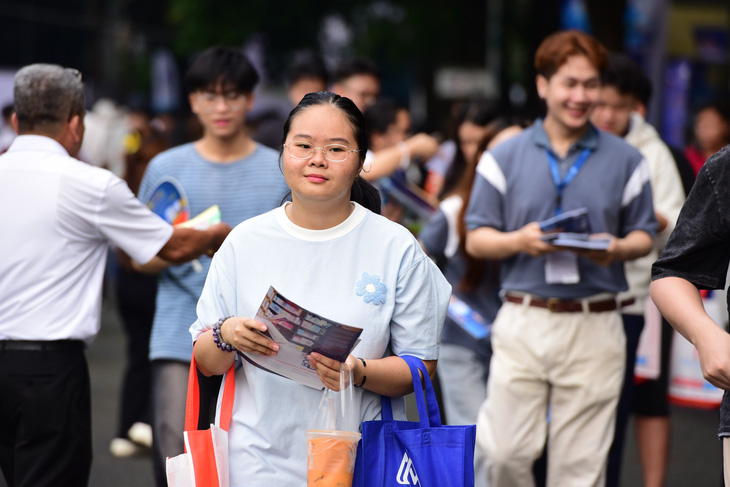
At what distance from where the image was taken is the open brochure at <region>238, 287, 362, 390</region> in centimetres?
287

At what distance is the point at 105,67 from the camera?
29.4 m

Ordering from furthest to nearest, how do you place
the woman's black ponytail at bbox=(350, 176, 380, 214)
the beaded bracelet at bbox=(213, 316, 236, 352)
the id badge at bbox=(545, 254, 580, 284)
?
→ the id badge at bbox=(545, 254, 580, 284), the woman's black ponytail at bbox=(350, 176, 380, 214), the beaded bracelet at bbox=(213, 316, 236, 352)

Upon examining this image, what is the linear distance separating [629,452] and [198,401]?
17.1 ft

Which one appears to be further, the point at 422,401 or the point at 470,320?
the point at 470,320

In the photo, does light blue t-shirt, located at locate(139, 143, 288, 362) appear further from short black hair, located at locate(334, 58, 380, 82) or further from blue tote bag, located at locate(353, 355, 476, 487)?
short black hair, located at locate(334, 58, 380, 82)

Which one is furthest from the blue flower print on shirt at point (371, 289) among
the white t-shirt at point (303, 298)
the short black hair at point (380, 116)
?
the short black hair at point (380, 116)

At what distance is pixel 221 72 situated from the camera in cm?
511

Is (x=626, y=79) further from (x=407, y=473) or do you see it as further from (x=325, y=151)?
(x=407, y=473)

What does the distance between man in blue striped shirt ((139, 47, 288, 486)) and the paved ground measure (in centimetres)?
206

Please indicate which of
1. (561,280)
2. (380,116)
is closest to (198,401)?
(561,280)

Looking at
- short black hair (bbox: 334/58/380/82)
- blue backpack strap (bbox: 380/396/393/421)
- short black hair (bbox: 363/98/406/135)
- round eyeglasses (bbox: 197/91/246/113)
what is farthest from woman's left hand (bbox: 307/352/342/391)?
short black hair (bbox: 363/98/406/135)

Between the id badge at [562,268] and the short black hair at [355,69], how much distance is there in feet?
9.28

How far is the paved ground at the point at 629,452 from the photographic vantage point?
696 centimetres

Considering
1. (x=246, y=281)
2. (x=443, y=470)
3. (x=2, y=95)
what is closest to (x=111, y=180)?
(x=246, y=281)
